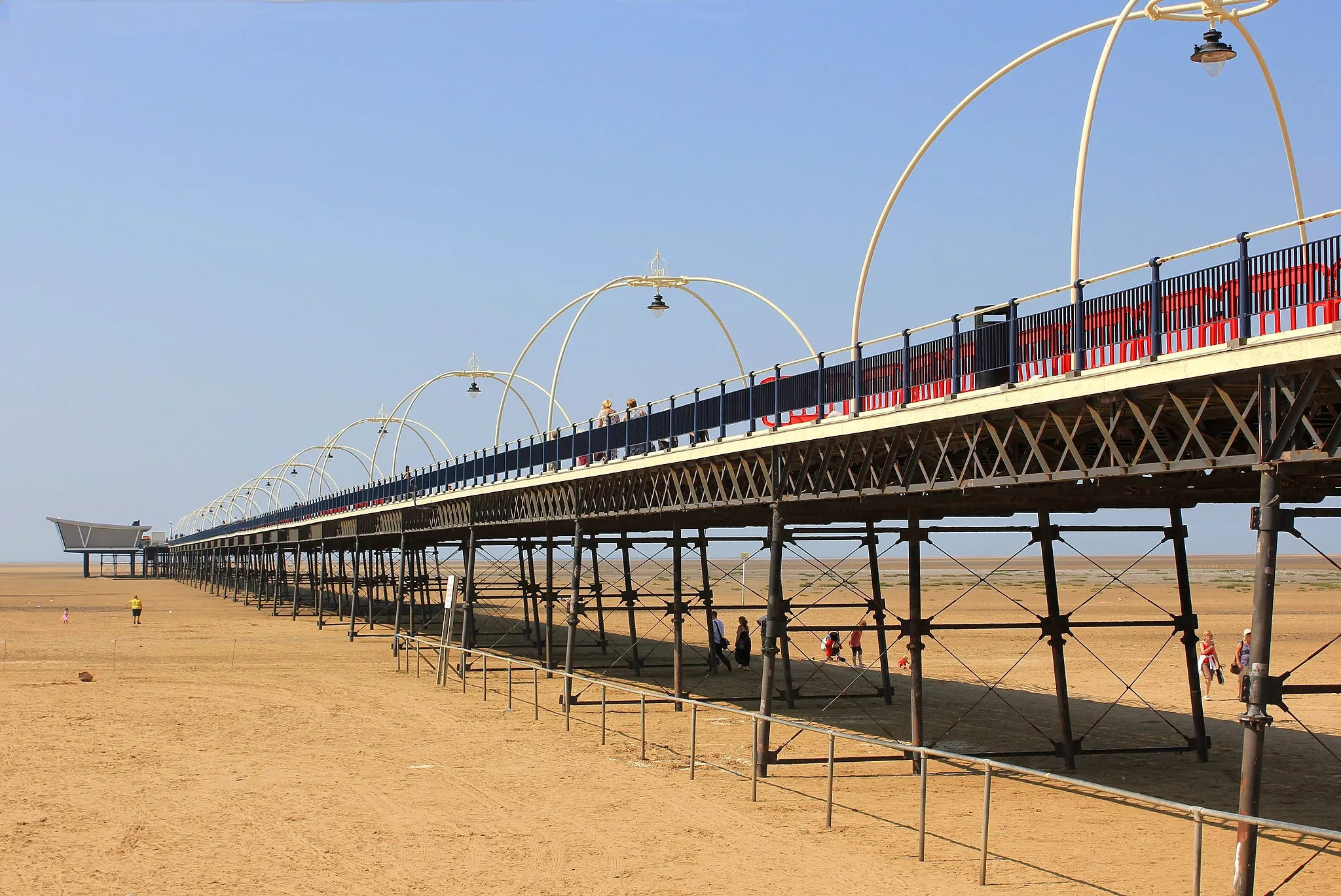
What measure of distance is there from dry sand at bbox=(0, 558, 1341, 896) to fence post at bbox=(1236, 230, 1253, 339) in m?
5.82

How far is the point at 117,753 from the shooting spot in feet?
70.6

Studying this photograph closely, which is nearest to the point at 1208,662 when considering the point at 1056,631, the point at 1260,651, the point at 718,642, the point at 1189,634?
the point at 1189,634

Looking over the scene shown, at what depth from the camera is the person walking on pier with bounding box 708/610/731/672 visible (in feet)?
117

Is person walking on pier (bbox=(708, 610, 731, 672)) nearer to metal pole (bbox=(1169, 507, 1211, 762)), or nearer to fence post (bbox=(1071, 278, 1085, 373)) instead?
metal pole (bbox=(1169, 507, 1211, 762))

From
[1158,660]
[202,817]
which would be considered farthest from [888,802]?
[1158,660]

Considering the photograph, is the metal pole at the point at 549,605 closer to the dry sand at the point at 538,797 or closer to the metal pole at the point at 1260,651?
the dry sand at the point at 538,797

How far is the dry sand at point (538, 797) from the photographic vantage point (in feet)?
45.2

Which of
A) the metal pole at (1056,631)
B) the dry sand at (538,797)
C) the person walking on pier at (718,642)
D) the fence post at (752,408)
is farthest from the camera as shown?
the person walking on pier at (718,642)

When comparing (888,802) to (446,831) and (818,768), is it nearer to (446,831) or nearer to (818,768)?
(818,768)

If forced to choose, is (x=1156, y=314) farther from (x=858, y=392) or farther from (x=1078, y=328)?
(x=858, y=392)

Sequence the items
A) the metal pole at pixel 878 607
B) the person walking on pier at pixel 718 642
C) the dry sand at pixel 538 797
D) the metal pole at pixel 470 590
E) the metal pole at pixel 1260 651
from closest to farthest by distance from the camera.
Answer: the metal pole at pixel 1260 651, the dry sand at pixel 538 797, the metal pole at pixel 878 607, the person walking on pier at pixel 718 642, the metal pole at pixel 470 590

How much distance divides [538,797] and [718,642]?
20432 millimetres

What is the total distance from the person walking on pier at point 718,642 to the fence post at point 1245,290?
23166 mm

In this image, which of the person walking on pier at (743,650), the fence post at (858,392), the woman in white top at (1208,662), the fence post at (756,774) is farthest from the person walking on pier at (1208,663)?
the fence post at (858,392)
